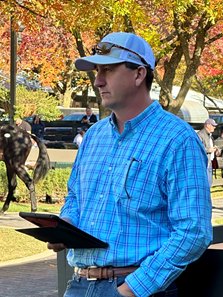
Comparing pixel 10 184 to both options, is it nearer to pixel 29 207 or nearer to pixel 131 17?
pixel 29 207

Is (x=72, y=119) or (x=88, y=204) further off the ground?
(x=88, y=204)

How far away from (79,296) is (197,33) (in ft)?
48.4

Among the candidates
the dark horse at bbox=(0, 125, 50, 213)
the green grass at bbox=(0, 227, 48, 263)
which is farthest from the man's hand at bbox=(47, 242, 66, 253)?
the dark horse at bbox=(0, 125, 50, 213)

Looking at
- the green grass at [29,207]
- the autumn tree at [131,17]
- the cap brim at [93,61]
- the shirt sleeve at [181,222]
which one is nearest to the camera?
the shirt sleeve at [181,222]

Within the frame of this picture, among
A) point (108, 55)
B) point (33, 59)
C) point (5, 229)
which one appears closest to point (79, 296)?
point (108, 55)

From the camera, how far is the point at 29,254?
33.1 ft

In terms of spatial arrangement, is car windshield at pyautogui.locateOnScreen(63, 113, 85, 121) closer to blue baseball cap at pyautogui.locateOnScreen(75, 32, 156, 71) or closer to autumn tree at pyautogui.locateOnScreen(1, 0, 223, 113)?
autumn tree at pyautogui.locateOnScreen(1, 0, 223, 113)

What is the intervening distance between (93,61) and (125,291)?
0.98 m

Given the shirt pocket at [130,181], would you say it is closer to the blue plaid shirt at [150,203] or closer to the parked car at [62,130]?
the blue plaid shirt at [150,203]

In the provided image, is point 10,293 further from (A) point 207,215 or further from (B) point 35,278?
(A) point 207,215

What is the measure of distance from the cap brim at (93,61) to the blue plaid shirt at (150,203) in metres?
0.26

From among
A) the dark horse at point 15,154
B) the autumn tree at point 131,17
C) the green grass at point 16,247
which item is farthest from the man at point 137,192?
the dark horse at point 15,154

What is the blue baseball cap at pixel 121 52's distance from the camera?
10.3 ft

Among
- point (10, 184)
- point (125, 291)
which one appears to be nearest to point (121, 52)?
point (125, 291)
